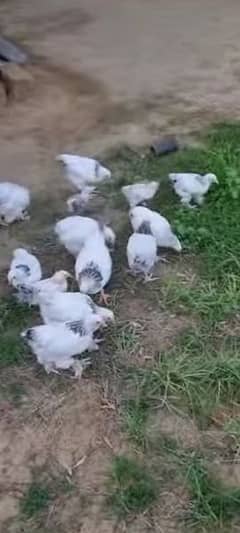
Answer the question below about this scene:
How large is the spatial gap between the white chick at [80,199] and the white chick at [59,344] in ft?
3.29

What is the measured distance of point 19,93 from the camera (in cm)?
522

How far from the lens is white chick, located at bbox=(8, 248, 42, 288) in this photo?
11.2 feet

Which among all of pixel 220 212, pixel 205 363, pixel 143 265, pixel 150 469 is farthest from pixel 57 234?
pixel 150 469

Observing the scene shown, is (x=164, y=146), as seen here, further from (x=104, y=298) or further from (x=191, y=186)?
(x=104, y=298)

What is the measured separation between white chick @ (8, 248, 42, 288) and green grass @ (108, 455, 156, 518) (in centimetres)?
90

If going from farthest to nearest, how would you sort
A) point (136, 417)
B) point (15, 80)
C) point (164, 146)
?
point (15, 80), point (164, 146), point (136, 417)

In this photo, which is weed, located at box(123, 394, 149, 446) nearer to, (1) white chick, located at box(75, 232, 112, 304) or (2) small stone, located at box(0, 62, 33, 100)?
(1) white chick, located at box(75, 232, 112, 304)

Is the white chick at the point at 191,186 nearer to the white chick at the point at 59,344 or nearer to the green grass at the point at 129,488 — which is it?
the white chick at the point at 59,344

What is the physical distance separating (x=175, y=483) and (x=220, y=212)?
5.01 ft

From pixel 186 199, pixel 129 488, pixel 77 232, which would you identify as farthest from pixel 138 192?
pixel 129 488

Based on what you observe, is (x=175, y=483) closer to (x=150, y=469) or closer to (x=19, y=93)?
(x=150, y=469)

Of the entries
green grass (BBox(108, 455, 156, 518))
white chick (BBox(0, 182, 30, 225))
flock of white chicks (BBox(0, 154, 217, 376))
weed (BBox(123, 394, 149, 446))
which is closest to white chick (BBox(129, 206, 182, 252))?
flock of white chicks (BBox(0, 154, 217, 376))

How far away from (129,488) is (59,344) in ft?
1.84

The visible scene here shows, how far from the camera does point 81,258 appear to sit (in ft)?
11.4
